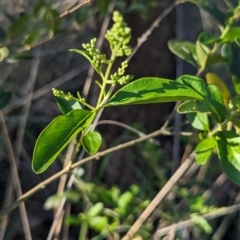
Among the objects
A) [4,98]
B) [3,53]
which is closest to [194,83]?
[4,98]

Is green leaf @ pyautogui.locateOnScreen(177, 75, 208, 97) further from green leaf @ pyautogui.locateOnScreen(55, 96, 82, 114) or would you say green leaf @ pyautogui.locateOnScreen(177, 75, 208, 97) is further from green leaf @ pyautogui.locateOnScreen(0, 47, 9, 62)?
green leaf @ pyautogui.locateOnScreen(0, 47, 9, 62)

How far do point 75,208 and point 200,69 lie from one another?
134cm

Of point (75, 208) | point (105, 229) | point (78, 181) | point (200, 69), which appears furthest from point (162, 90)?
point (75, 208)

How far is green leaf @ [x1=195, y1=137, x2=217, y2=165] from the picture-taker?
901mm

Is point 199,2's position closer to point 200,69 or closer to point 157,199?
point 200,69

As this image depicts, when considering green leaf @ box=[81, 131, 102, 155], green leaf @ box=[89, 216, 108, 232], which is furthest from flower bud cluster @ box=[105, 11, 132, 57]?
green leaf @ box=[89, 216, 108, 232]

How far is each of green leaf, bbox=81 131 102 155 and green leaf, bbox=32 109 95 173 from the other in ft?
0.26

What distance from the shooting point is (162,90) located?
73 centimetres

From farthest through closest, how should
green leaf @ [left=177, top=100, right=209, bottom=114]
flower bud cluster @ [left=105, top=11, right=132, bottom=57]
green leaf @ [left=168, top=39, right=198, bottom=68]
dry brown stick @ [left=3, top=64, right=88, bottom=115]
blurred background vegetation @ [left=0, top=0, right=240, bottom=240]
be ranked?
1. dry brown stick @ [left=3, top=64, right=88, bottom=115]
2. blurred background vegetation @ [left=0, top=0, right=240, bottom=240]
3. green leaf @ [left=168, top=39, right=198, bottom=68]
4. green leaf @ [left=177, top=100, right=209, bottom=114]
5. flower bud cluster @ [left=105, top=11, right=132, bottom=57]

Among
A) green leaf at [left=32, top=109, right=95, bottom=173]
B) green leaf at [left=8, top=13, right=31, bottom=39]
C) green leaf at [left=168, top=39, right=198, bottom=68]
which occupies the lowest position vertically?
green leaf at [left=168, top=39, right=198, bottom=68]

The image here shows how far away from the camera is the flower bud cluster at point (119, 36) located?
0.69 m

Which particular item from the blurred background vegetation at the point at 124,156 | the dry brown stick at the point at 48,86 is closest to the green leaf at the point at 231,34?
the blurred background vegetation at the point at 124,156

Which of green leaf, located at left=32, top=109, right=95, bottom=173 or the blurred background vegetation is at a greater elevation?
green leaf, located at left=32, top=109, right=95, bottom=173

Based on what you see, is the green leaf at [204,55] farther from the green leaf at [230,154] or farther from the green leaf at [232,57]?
the green leaf at [230,154]
